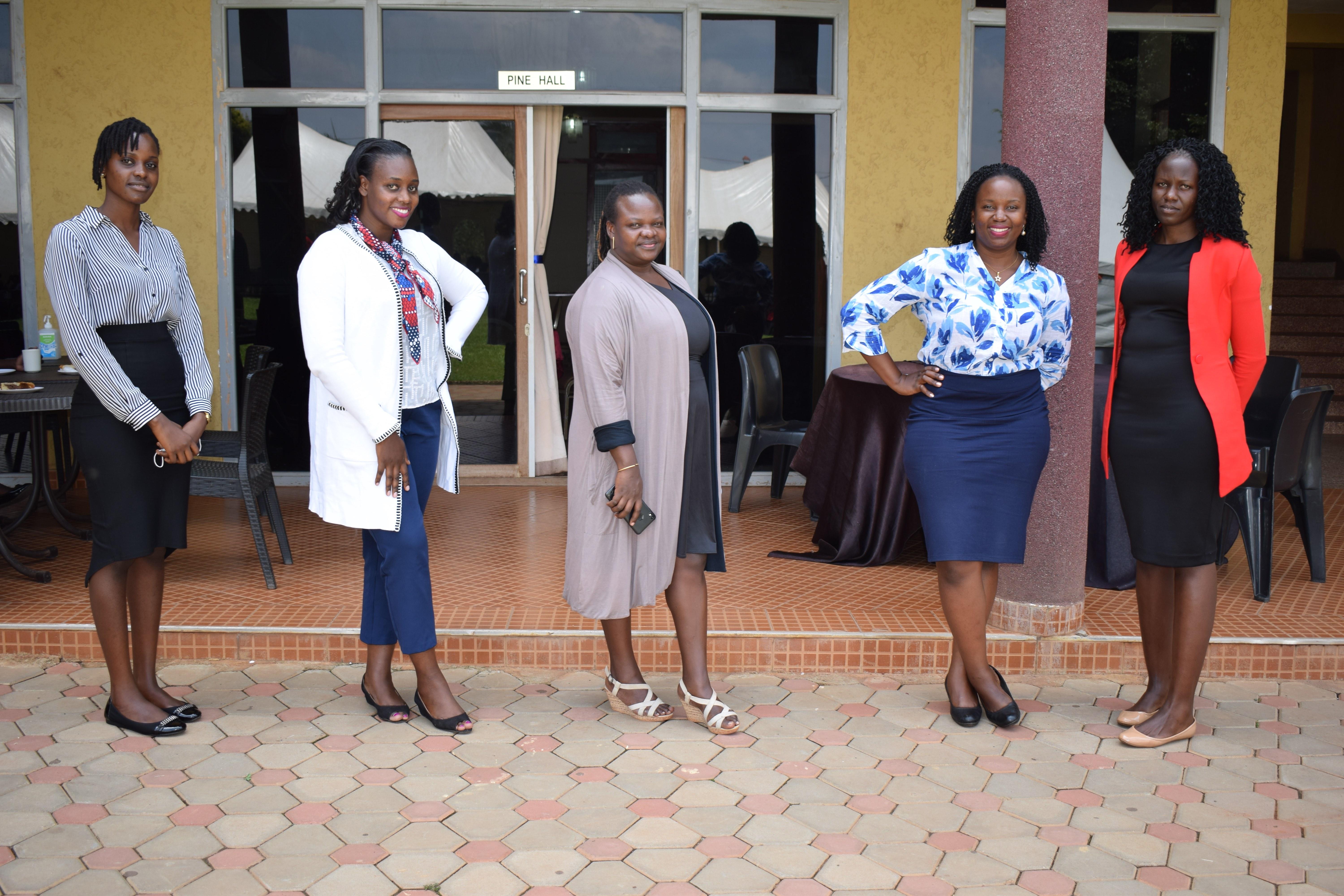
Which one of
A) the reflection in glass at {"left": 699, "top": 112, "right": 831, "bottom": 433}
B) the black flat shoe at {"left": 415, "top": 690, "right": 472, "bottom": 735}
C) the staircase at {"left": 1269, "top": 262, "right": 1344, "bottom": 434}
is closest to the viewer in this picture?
the black flat shoe at {"left": 415, "top": 690, "right": 472, "bottom": 735}

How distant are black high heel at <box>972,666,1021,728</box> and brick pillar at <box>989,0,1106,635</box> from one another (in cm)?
64

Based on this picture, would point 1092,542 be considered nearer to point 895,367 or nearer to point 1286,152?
point 895,367

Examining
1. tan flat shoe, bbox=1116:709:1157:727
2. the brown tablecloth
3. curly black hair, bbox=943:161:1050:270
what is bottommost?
tan flat shoe, bbox=1116:709:1157:727

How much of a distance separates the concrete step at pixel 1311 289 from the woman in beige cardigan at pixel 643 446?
34.3ft

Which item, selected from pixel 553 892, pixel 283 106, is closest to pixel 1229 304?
pixel 553 892

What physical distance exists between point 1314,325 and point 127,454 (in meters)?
11.4

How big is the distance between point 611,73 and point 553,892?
5485 millimetres

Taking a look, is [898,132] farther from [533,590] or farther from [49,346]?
[49,346]

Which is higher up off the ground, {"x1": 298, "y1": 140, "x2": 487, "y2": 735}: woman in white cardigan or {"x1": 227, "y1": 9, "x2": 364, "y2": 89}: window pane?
{"x1": 227, "y1": 9, "x2": 364, "y2": 89}: window pane

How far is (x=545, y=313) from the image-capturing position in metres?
7.32

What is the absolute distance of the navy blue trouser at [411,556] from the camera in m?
3.50

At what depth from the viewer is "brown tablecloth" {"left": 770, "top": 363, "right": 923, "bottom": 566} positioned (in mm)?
5289

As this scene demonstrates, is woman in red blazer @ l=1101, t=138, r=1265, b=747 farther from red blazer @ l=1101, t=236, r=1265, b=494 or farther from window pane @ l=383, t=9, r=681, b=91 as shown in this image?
window pane @ l=383, t=9, r=681, b=91

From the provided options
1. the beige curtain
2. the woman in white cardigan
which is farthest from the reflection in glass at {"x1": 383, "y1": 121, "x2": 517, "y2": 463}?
the woman in white cardigan
